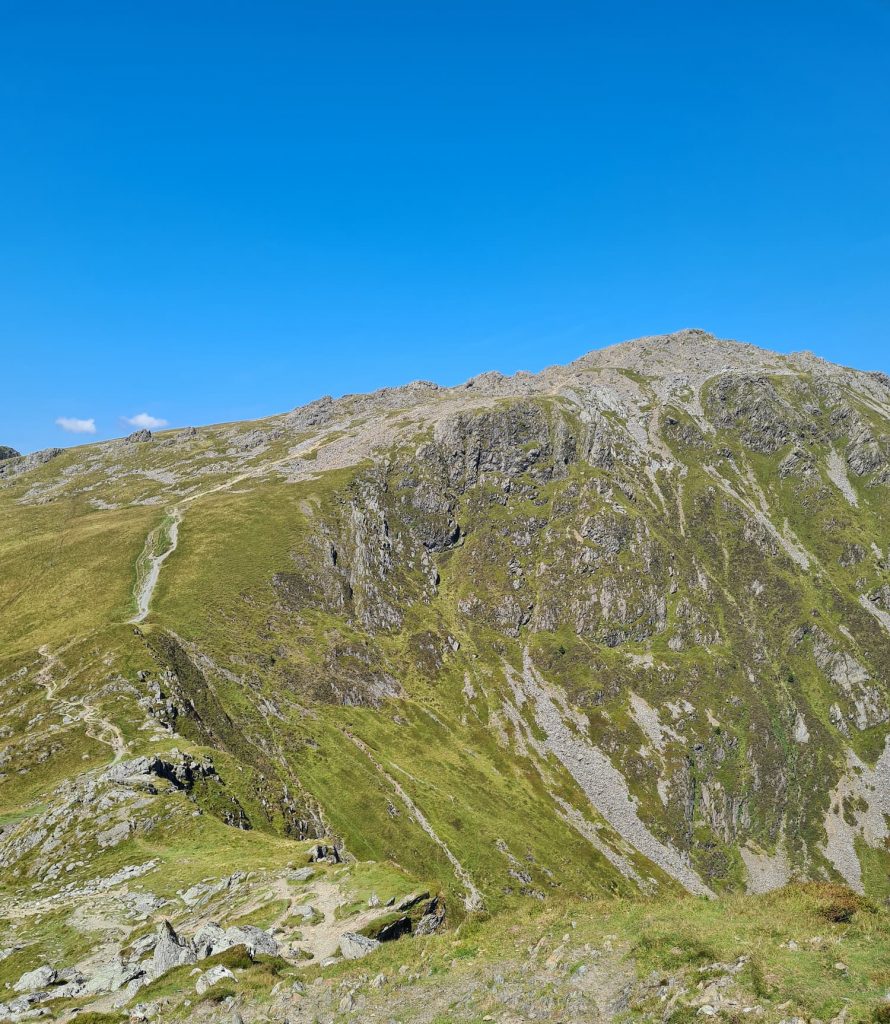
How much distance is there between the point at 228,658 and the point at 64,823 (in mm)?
79761

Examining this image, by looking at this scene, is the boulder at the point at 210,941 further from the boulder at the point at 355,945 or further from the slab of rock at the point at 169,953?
the boulder at the point at 355,945

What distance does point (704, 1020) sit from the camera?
48.6ft

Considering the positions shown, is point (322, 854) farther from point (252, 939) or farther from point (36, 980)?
point (36, 980)

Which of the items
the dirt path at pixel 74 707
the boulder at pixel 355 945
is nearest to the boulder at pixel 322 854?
the boulder at pixel 355 945

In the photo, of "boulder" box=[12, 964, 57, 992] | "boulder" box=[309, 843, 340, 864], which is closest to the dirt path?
"boulder" box=[309, 843, 340, 864]

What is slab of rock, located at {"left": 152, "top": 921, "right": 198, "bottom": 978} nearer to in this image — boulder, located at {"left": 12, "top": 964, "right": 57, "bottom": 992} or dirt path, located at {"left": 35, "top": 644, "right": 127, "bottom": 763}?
boulder, located at {"left": 12, "top": 964, "right": 57, "bottom": 992}

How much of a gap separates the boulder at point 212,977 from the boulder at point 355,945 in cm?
517

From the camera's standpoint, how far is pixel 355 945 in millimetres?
26562

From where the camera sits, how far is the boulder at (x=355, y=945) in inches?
1023

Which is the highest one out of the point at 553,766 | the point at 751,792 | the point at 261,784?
the point at 261,784

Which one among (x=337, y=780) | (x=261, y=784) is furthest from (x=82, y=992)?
(x=337, y=780)

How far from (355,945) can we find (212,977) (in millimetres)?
6451

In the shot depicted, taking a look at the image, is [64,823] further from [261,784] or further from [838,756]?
[838,756]

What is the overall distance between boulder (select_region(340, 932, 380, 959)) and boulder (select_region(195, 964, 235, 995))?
17.0ft
